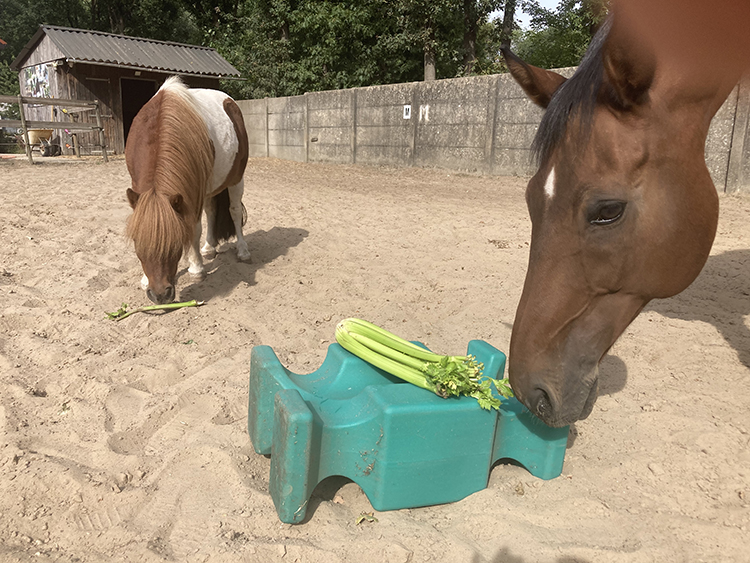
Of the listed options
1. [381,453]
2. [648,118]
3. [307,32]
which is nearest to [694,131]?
[648,118]

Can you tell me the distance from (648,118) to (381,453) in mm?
1274

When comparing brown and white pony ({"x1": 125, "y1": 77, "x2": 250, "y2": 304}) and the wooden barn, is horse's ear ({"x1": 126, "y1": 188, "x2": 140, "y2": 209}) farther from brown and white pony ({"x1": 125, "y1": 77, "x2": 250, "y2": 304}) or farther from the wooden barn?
the wooden barn

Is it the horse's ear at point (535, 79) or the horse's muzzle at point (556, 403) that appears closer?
the horse's muzzle at point (556, 403)

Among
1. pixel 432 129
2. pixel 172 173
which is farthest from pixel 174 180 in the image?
pixel 432 129

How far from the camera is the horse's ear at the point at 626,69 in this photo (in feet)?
3.85

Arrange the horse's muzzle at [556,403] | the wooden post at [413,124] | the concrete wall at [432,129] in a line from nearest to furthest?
1. the horse's muzzle at [556,403]
2. the concrete wall at [432,129]
3. the wooden post at [413,124]

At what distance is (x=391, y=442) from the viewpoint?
1.76 meters

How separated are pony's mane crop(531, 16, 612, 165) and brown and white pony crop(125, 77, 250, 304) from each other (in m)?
2.62

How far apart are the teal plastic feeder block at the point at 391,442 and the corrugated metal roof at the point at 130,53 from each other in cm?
1603

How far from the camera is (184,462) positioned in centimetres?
205

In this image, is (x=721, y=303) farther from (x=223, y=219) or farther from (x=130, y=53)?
(x=130, y=53)

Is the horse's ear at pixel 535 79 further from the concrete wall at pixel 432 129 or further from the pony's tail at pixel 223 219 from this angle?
the concrete wall at pixel 432 129

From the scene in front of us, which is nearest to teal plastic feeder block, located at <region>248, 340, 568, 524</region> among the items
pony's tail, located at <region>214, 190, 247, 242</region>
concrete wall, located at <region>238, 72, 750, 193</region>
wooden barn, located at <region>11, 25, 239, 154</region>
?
pony's tail, located at <region>214, 190, 247, 242</region>

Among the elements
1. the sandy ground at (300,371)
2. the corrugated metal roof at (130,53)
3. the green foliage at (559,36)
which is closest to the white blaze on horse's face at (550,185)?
the sandy ground at (300,371)
